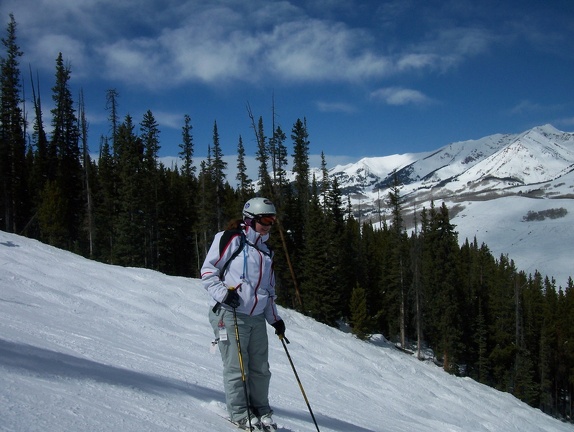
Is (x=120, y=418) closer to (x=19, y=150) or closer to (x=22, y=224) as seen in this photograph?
(x=22, y=224)

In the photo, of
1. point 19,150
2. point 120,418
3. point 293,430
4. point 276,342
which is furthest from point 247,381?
point 19,150

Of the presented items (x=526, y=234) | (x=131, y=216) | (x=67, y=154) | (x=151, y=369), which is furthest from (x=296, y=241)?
(x=526, y=234)

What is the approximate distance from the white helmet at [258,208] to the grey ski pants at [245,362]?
3.66 ft

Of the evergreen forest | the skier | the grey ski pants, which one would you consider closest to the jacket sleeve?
the skier

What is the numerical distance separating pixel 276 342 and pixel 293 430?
993cm

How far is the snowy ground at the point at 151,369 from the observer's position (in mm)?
4254

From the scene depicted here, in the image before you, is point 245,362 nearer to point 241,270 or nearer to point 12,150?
point 241,270

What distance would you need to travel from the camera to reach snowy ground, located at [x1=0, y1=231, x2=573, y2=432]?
425cm

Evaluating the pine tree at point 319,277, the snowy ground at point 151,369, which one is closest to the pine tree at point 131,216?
the pine tree at point 319,277

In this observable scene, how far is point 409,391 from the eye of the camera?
624 inches

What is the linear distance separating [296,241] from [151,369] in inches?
1557

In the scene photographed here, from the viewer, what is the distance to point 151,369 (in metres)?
7.18

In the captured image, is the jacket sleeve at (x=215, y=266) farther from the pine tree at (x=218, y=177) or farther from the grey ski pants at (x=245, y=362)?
the pine tree at (x=218, y=177)

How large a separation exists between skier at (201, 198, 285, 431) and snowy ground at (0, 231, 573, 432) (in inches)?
14.9
